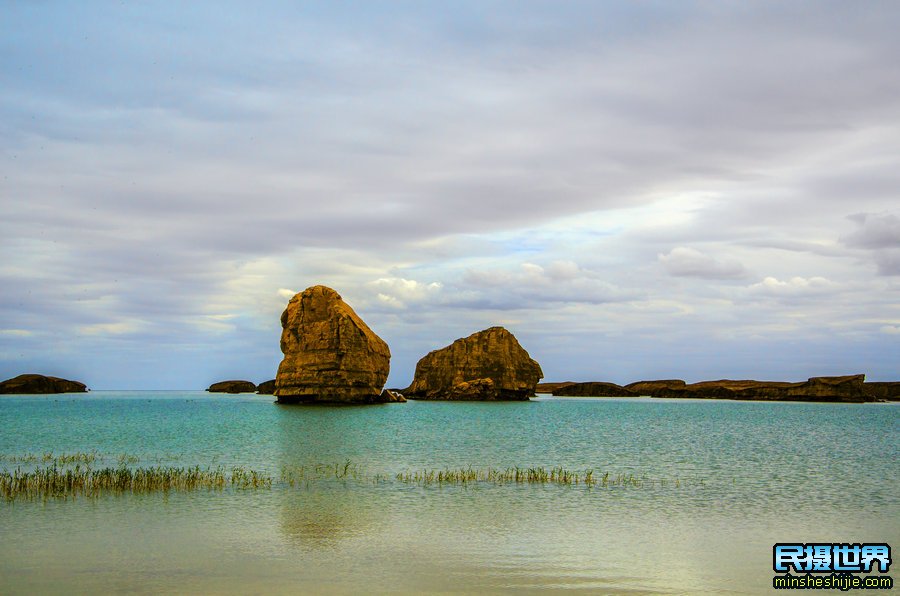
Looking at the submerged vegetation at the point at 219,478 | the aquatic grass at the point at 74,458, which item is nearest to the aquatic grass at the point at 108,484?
the submerged vegetation at the point at 219,478

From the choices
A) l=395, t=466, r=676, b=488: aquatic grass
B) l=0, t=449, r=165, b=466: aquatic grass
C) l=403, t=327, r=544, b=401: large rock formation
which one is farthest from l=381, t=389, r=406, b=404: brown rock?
l=395, t=466, r=676, b=488: aquatic grass

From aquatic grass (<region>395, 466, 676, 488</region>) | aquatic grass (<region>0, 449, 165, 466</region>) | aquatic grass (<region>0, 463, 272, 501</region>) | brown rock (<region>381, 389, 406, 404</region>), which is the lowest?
brown rock (<region>381, 389, 406, 404</region>)

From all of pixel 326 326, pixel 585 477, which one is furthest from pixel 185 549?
pixel 326 326

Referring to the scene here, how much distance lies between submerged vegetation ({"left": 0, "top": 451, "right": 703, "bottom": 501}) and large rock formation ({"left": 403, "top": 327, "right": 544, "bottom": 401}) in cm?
12462

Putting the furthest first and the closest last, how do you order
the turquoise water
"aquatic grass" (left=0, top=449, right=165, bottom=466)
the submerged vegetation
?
"aquatic grass" (left=0, top=449, right=165, bottom=466) → the submerged vegetation → the turquoise water

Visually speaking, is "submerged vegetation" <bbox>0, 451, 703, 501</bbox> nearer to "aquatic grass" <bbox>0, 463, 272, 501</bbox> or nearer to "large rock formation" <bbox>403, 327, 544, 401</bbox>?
"aquatic grass" <bbox>0, 463, 272, 501</bbox>

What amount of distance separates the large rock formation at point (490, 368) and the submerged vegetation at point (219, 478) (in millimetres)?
124616

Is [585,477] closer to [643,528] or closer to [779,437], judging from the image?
[643,528]

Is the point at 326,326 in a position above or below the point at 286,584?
above

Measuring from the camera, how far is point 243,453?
168 ft

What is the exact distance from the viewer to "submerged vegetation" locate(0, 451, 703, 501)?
3206 centimetres

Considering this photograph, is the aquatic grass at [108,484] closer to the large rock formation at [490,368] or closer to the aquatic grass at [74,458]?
the aquatic grass at [74,458]

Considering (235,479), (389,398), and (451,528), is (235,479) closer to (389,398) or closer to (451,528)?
(451,528)

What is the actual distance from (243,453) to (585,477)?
24.0 meters
